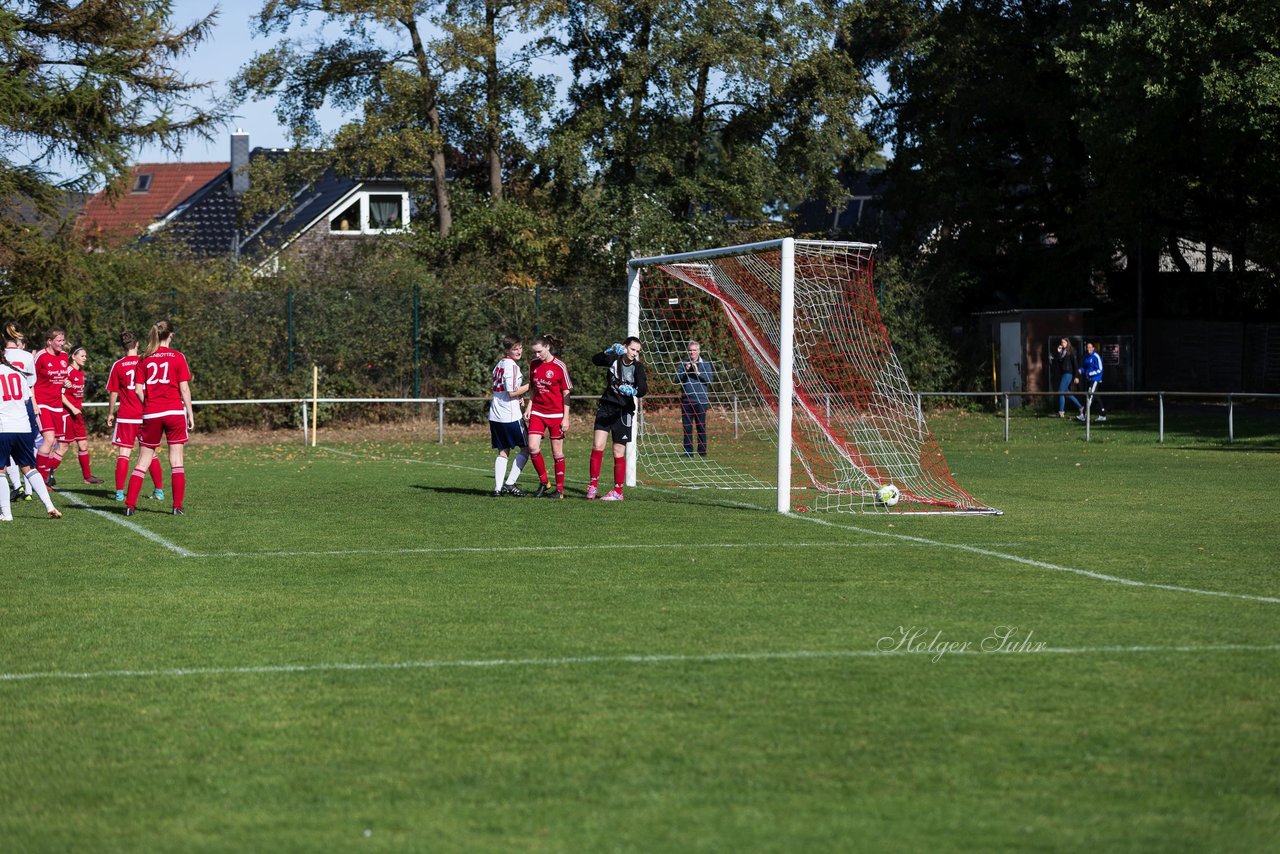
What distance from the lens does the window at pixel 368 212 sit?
47.5 metres

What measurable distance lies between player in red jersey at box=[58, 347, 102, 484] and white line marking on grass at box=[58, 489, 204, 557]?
80 cm

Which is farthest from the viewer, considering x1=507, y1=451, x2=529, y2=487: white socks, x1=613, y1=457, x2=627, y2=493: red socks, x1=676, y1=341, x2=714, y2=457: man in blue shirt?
x1=676, y1=341, x2=714, y2=457: man in blue shirt

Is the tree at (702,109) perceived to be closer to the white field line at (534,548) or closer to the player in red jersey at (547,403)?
the player in red jersey at (547,403)

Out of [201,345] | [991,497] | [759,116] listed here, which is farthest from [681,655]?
[759,116]

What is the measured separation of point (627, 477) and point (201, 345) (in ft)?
44.2

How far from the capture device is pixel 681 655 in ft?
24.7

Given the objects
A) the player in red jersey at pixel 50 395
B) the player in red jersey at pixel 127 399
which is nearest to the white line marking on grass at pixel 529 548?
the player in red jersey at pixel 127 399

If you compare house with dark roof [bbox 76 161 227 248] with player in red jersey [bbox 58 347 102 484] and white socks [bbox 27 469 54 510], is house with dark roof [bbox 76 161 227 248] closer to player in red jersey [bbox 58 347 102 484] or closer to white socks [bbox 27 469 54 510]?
player in red jersey [bbox 58 347 102 484]


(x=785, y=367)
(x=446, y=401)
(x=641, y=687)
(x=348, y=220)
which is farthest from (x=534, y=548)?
(x=348, y=220)

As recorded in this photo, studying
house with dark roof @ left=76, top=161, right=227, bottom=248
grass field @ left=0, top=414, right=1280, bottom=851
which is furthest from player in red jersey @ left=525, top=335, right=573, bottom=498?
house with dark roof @ left=76, top=161, right=227, bottom=248

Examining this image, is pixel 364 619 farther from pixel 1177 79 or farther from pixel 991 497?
pixel 1177 79

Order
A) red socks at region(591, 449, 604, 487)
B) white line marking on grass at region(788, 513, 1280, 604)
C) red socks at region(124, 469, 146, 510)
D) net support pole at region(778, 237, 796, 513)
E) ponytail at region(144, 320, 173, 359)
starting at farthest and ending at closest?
1. red socks at region(591, 449, 604, 487)
2. red socks at region(124, 469, 146, 510)
3. net support pole at region(778, 237, 796, 513)
4. ponytail at region(144, 320, 173, 359)
5. white line marking on grass at region(788, 513, 1280, 604)

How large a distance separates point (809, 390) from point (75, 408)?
28.3 feet

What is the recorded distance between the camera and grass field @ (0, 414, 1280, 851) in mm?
5000
